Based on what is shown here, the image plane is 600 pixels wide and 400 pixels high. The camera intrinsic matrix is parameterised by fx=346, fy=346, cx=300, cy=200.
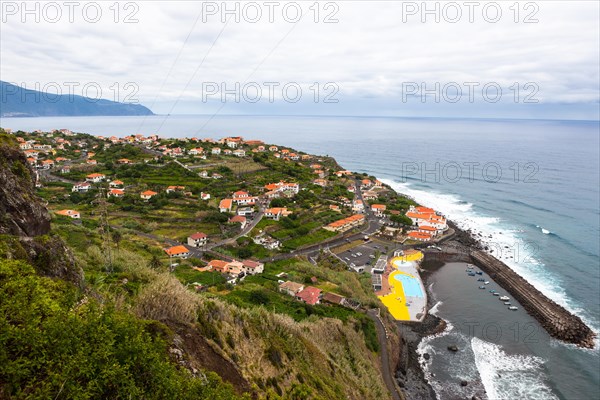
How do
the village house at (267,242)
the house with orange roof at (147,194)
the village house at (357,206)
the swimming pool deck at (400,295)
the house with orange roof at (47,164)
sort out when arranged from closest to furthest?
the swimming pool deck at (400,295), the village house at (267,242), the house with orange roof at (147,194), the village house at (357,206), the house with orange roof at (47,164)

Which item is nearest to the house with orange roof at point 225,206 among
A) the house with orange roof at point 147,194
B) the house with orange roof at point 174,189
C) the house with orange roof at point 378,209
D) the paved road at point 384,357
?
the house with orange roof at point 174,189

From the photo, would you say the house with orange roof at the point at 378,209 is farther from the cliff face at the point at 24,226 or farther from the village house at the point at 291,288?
the cliff face at the point at 24,226

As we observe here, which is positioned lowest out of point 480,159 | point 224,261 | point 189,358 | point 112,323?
point 224,261

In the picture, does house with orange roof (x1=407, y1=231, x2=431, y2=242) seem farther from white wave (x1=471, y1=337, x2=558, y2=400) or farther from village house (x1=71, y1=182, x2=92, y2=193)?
village house (x1=71, y1=182, x2=92, y2=193)

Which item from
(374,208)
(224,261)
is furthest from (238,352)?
(374,208)

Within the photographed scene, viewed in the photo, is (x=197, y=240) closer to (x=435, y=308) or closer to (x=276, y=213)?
(x=276, y=213)

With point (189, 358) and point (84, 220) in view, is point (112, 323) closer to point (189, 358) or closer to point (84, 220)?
point (189, 358)
